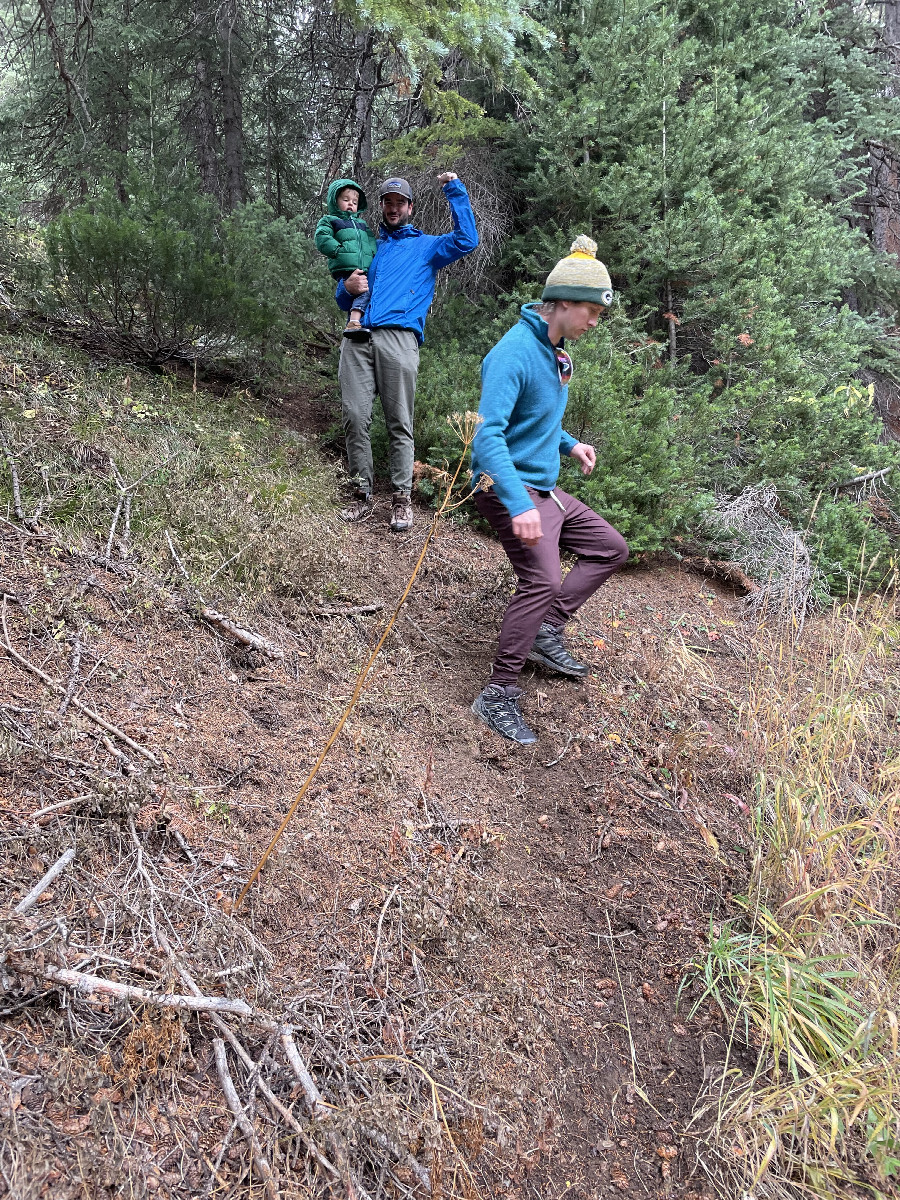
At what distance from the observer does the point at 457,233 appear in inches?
185

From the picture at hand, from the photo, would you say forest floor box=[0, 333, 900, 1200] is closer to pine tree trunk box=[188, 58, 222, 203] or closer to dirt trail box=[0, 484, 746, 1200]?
dirt trail box=[0, 484, 746, 1200]

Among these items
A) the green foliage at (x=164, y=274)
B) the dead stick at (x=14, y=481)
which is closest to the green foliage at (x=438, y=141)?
the green foliage at (x=164, y=274)

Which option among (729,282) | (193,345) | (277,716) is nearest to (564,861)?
(277,716)

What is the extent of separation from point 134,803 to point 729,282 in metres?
6.10

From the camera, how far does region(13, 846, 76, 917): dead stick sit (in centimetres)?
179

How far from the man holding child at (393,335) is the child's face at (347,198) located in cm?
20

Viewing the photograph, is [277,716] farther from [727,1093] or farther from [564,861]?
[727,1093]

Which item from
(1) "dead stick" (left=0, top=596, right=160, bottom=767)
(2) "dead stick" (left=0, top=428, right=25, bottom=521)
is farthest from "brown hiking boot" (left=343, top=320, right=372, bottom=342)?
(1) "dead stick" (left=0, top=596, right=160, bottom=767)

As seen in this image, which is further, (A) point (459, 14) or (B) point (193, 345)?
(B) point (193, 345)

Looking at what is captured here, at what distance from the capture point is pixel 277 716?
2.97m

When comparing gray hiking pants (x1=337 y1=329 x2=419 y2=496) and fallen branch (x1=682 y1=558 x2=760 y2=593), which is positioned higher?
gray hiking pants (x1=337 y1=329 x2=419 y2=496)

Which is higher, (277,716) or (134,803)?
(134,803)

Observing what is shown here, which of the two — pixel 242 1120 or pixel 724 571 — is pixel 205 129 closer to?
pixel 724 571

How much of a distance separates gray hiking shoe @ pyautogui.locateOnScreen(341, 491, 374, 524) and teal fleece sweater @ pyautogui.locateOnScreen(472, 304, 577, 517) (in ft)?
5.86
